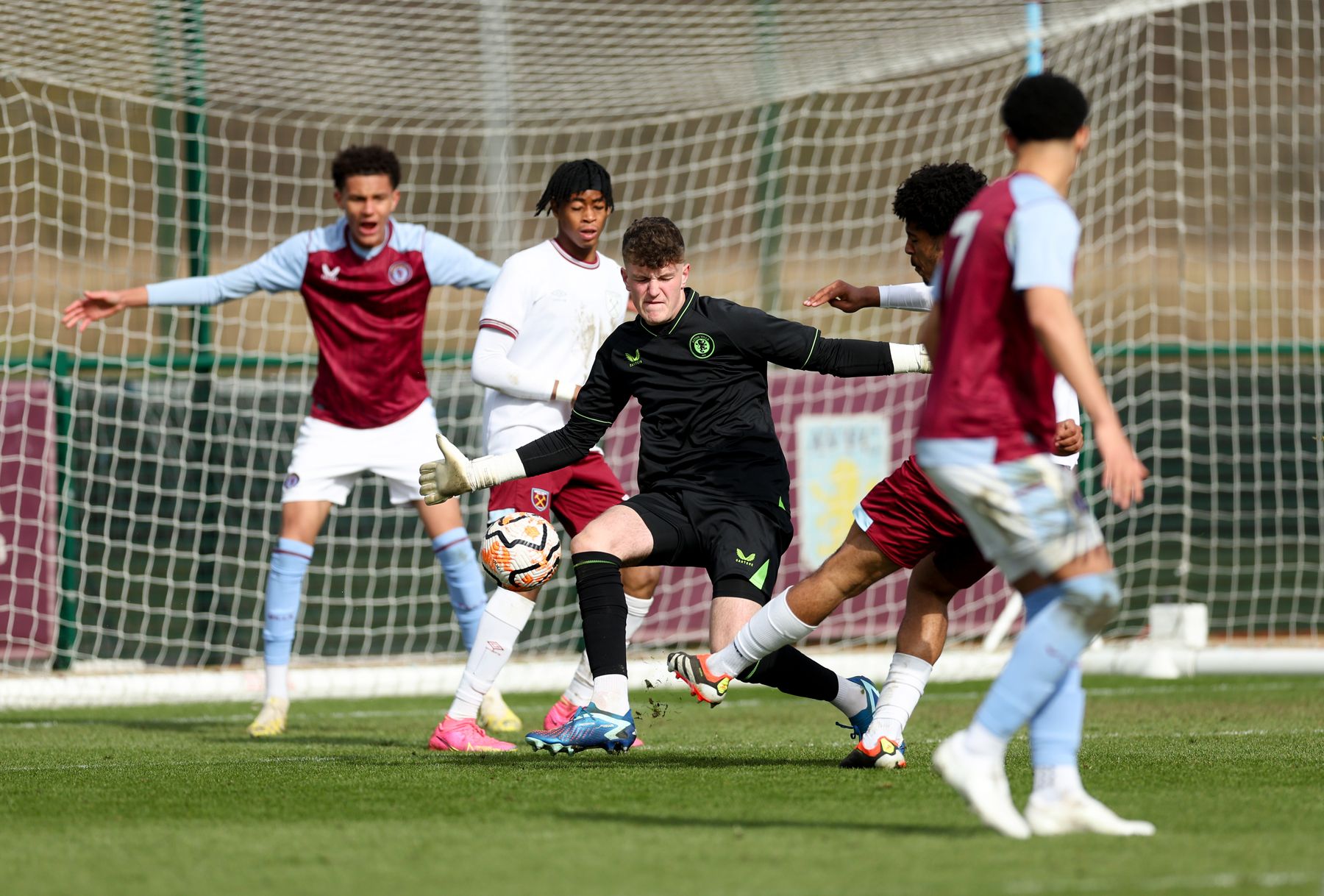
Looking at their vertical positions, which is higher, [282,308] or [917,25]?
[917,25]

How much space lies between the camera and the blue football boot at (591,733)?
5535mm

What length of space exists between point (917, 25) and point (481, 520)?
4322 millimetres

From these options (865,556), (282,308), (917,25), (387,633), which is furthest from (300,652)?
(282,308)

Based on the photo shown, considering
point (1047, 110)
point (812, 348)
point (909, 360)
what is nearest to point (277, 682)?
point (812, 348)

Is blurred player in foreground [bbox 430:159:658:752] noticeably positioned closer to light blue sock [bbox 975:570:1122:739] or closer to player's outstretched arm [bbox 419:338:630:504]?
player's outstretched arm [bbox 419:338:630:504]

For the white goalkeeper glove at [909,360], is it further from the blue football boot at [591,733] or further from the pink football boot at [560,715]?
the pink football boot at [560,715]

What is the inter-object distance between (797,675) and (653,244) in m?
1.52

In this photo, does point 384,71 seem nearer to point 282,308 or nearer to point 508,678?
point 508,678

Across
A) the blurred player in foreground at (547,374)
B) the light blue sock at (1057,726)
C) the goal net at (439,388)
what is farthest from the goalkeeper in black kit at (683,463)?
the goal net at (439,388)

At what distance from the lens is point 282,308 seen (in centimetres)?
2233

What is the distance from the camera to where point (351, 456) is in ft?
25.3

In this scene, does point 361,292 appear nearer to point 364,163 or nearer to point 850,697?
point 364,163

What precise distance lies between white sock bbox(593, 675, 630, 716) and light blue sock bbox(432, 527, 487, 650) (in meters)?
2.07

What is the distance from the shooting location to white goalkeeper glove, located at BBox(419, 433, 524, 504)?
18.5 ft
